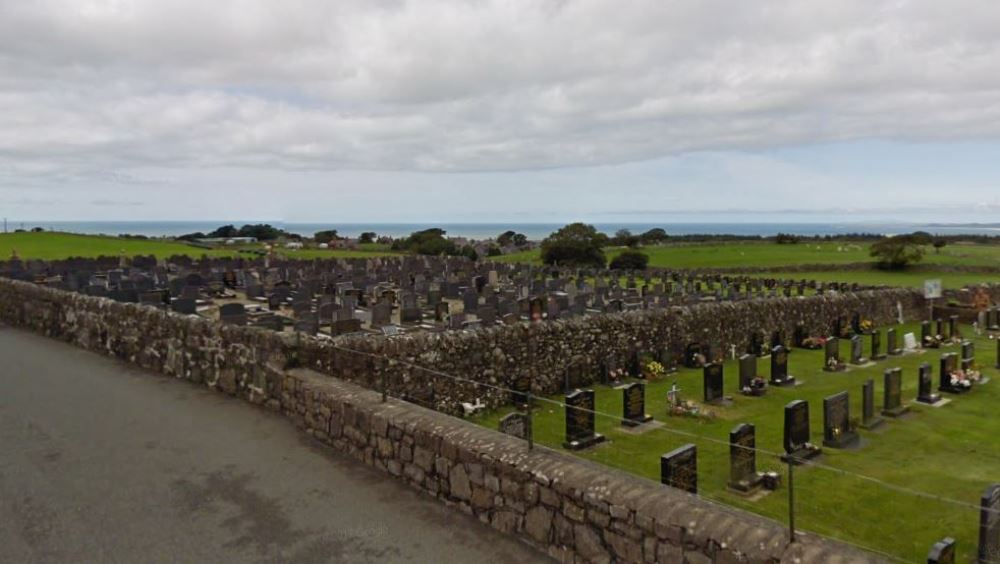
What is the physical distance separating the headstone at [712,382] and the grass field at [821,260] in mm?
24936

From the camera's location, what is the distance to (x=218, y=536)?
216 inches

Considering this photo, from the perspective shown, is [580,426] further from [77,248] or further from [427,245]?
[77,248]

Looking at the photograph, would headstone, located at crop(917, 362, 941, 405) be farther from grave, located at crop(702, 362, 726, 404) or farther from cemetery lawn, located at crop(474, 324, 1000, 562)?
grave, located at crop(702, 362, 726, 404)

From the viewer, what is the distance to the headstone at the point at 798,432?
9484mm

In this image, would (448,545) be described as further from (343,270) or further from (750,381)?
(343,270)

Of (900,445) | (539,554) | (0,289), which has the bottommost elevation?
(900,445)

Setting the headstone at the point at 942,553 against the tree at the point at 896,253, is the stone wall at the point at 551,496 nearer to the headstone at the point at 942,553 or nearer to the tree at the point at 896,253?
the headstone at the point at 942,553

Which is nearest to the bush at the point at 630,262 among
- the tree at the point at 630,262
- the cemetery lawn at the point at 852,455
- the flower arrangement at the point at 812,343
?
the tree at the point at 630,262

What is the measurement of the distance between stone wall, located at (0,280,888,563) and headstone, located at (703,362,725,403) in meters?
3.17

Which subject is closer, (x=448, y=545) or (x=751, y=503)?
(x=448, y=545)

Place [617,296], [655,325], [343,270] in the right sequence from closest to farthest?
[655,325]
[617,296]
[343,270]

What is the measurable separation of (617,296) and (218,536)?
17866 millimetres

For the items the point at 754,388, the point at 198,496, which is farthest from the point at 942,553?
the point at 754,388

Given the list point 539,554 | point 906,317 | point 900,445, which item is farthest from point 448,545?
point 906,317
